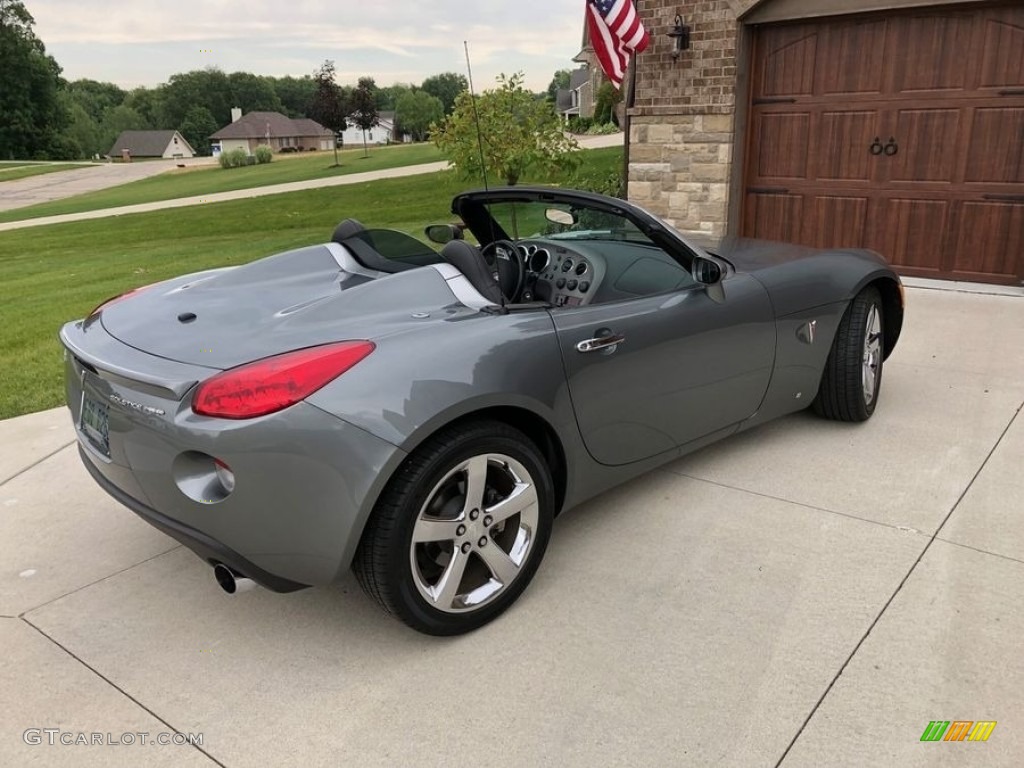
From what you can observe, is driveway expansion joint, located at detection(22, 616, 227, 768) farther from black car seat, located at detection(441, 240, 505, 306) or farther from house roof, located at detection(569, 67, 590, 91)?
house roof, located at detection(569, 67, 590, 91)

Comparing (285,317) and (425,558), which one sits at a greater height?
(285,317)

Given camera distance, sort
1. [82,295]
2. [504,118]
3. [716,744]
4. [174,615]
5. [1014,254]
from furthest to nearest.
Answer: [504,118]
[82,295]
[1014,254]
[174,615]
[716,744]

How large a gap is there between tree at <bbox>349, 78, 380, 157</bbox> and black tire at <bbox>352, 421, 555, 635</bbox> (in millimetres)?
42689

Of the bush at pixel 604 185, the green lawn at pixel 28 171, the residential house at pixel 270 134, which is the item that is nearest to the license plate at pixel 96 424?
the bush at pixel 604 185

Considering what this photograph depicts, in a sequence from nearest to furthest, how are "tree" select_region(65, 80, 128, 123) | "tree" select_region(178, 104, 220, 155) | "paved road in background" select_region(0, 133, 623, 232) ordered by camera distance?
"paved road in background" select_region(0, 133, 623, 232) < "tree" select_region(178, 104, 220, 155) < "tree" select_region(65, 80, 128, 123)

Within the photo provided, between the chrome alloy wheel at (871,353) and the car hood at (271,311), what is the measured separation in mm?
2496

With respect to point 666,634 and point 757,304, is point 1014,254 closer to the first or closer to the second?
point 757,304

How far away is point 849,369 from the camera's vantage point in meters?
4.15

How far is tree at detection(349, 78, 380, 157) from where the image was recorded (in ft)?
140

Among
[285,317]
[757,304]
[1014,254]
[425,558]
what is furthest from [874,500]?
[1014,254]

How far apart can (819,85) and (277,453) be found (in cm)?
789

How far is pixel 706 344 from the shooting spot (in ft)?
11.1

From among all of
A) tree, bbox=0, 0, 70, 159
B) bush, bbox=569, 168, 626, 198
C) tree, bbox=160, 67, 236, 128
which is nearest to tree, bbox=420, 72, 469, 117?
tree, bbox=160, 67, 236, 128

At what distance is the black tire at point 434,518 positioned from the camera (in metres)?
2.38
